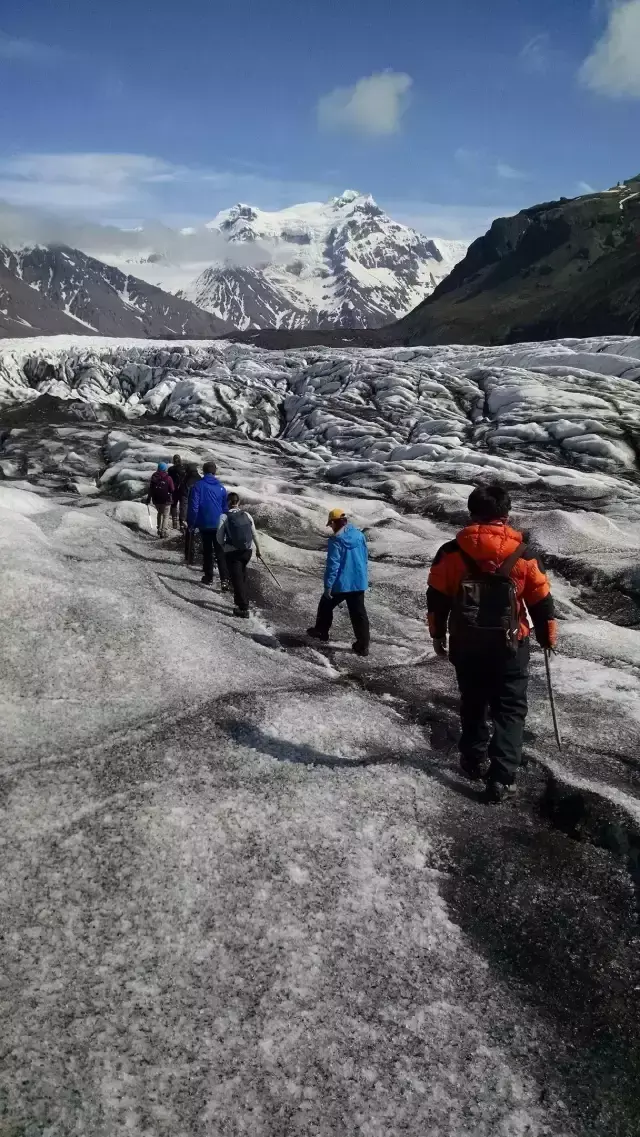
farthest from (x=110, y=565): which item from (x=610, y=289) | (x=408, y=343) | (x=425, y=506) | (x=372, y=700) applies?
(x=408, y=343)

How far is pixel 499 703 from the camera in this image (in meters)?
6.96

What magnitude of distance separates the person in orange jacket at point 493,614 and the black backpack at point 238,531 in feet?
22.4

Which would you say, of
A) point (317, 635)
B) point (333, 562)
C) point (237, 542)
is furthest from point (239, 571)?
point (333, 562)

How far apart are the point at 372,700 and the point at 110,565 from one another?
7468mm

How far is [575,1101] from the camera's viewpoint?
4418mm

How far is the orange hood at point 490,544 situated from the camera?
6.80m

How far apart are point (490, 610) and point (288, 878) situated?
3.27 m

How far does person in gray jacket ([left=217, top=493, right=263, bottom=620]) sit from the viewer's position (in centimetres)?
1346

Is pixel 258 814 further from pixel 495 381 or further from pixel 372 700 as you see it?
pixel 495 381

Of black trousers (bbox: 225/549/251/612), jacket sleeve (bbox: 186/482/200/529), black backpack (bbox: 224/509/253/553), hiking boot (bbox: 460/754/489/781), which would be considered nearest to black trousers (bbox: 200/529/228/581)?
jacket sleeve (bbox: 186/482/200/529)

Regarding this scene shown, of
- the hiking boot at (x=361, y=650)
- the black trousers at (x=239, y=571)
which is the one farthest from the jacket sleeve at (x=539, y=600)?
the black trousers at (x=239, y=571)

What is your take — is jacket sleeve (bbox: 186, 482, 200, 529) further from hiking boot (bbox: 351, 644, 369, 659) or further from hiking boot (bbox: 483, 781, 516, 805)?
hiking boot (bbox: 483, 781, 516, 805)

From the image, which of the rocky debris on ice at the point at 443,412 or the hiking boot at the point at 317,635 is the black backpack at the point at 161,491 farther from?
the rocky debris on ice at the point at 443,412

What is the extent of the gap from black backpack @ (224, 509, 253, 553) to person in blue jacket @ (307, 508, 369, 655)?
2254 millimetres
